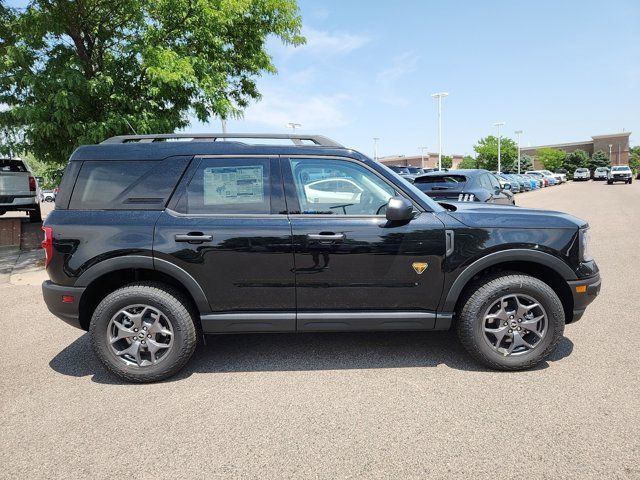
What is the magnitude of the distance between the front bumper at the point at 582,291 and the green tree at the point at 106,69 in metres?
7.05

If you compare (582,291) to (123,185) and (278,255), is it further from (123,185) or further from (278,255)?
(123,185)

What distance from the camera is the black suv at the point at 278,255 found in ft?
11.2

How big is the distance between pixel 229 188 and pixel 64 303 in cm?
159

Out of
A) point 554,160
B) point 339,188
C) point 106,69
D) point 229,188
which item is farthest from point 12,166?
point 554,160

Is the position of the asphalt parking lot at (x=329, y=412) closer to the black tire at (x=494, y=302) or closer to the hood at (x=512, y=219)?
the black tire at (x=494, y=302)

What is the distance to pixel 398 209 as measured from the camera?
3311 millimetres

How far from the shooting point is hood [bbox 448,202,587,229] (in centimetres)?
350

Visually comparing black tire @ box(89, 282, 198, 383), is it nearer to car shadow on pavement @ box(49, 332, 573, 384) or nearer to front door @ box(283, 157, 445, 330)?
car shadow on pavement @ box(49, 332, 573, 384)

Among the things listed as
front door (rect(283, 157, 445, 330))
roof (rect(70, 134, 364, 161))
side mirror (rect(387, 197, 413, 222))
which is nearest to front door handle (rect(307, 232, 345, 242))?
front door (rect(283, 157, 445, 330))

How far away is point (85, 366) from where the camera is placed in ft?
12.7

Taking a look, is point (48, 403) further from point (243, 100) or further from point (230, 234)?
point (243, 100)

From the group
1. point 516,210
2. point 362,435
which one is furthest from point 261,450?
point 516,210

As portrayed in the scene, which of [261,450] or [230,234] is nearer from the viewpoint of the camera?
[261,450]

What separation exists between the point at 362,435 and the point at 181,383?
1.57m
